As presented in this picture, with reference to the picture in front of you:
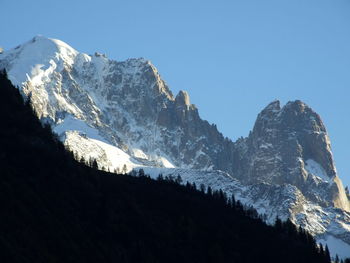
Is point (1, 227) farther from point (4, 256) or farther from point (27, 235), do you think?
point (4, 256)

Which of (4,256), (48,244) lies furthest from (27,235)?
(4,256)

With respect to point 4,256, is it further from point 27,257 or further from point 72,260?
point 72,260

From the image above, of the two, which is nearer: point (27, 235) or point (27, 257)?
point (27, 257)

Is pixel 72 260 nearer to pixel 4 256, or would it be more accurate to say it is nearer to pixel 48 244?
pixel 48 244

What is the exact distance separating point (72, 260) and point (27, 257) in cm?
1359

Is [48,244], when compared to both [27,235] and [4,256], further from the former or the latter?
[4,256]

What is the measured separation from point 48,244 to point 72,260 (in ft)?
22.1

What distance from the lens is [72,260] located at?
196 m

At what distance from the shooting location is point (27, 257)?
185m

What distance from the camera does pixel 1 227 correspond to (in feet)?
637

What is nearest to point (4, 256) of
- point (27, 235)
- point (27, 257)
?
point (27, 257)

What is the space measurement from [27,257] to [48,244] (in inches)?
587

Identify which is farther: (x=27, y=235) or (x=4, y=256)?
(x=27, y=235)

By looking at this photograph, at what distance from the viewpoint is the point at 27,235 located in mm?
197750
